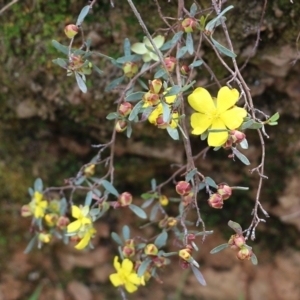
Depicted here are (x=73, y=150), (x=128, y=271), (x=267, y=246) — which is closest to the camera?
(x=128, y=271)

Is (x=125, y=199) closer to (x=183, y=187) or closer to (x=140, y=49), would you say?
(x=183, y=187)

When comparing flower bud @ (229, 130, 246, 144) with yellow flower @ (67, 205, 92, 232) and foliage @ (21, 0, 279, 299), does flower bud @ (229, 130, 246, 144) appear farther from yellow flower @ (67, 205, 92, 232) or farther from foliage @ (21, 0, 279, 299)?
yellow flower @ (67, 205, 92, 232)

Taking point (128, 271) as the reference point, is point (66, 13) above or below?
above

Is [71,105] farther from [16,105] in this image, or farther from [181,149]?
[181,149]

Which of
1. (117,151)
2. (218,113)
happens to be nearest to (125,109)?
(218,113)

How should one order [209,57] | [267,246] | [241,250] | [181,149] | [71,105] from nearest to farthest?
[241,250] < [209,57] < [71,105] < [181,149] < [267,246]

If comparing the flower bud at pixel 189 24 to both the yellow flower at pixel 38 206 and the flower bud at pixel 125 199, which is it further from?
the yellow flower at pixel 38 206

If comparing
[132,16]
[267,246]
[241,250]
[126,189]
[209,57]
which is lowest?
[267,246]

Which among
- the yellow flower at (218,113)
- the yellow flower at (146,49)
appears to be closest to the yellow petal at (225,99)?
the yellow flower at (218,113)

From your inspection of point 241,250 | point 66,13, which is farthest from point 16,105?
point 241,250
